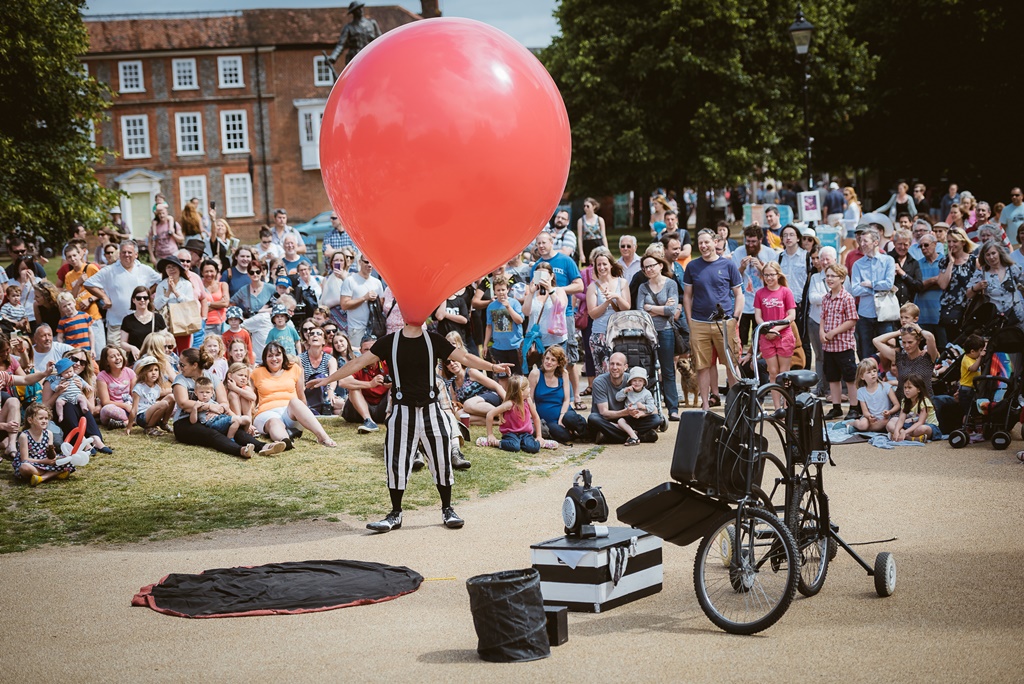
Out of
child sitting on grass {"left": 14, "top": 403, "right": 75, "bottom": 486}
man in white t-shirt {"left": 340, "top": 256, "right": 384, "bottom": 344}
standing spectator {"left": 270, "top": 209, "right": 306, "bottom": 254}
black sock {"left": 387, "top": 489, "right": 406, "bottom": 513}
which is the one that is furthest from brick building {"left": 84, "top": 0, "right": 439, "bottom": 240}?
black sock {"left": 387, "top": 489, "right": 406, "bottom": 513}

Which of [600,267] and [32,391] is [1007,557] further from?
[32,391]

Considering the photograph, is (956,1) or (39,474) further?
(956,1)

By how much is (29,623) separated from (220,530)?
2615 mm

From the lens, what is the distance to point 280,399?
1308 cm

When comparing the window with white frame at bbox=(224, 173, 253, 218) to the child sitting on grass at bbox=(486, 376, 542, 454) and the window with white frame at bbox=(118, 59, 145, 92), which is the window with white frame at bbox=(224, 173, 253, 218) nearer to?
the window with white frame at bbox=(118, 59, 145, 92)

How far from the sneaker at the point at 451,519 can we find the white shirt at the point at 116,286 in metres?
6.53

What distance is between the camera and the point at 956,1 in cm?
3148

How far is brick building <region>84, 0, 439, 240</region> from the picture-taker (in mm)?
52281

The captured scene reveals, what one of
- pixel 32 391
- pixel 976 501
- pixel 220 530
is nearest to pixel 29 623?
pixel 220 530

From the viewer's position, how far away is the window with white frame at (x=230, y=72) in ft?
172

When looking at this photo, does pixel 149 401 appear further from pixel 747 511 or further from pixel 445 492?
pixel 747 511

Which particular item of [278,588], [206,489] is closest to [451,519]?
[278,588]

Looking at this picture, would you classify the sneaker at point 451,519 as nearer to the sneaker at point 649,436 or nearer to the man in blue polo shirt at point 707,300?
the sneaker at point 649,436

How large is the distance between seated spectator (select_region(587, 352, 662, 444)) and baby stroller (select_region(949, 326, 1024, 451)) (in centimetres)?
322
